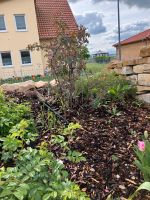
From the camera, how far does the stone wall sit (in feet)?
11.4

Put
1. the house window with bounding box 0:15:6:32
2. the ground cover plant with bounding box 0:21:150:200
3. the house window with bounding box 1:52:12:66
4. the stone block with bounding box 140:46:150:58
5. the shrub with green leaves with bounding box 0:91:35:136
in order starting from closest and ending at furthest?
the ground cover plant with bounding box 0:21:150:200, the shrub with green leaves with bounding box 0:91:35:136, the stone block with bounding box 140:46:150:58, the house window with bounding box 0:15:6:32, the house window with bounding box 1:52:12:66

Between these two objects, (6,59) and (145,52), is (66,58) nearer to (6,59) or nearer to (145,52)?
(145,52)

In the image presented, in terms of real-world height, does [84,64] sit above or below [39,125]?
above

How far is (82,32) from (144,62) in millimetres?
932

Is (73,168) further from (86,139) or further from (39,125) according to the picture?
(39,125)

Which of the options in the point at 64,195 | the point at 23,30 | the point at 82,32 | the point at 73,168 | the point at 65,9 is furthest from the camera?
the point at 65,9

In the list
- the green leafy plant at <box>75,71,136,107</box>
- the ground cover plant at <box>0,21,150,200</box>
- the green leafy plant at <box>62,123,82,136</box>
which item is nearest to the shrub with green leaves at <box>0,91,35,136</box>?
the ground cover plant at <box>0,21,150,200</box>

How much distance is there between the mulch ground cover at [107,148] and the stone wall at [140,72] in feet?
0.93

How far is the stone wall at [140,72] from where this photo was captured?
3488 millimetres

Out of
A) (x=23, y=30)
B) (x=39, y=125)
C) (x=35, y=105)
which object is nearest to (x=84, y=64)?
(x=35, y=105)

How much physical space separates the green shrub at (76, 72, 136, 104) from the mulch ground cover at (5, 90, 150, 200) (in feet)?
0.55

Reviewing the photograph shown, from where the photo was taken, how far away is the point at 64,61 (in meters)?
3.32

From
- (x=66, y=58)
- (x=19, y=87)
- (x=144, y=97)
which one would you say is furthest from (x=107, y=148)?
(x=19, y=87)

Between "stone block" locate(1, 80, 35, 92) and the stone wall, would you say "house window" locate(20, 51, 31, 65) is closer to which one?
"stone block" locate(1, 80, 35, 92)
